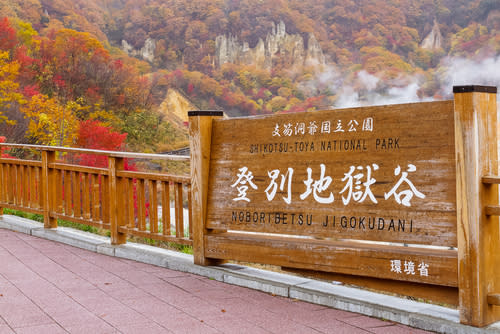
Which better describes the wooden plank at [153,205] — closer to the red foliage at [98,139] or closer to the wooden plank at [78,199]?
the wooden plank at [78,199]

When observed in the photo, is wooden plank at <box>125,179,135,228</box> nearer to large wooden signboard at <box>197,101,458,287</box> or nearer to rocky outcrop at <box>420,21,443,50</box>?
large wooden signboard at <box>197,101,458,287</box>

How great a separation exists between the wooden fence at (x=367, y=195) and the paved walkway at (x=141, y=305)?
1.10ft

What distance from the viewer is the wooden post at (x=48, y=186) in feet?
22.0

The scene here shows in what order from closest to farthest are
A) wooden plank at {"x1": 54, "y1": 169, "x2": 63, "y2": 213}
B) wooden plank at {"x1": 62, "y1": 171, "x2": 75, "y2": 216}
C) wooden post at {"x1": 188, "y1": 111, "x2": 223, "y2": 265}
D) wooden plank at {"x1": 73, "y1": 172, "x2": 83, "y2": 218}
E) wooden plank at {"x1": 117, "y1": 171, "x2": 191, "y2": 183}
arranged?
1. wooden post at {"x1": 188, "y1": 111, "x2": 223, "y2": 265}
2. wooden plank at {"x1": 117, "y1": 171, "x2": 191, "y2": 183}
3. wooden plank at {"x1": 73, "y1": 172, "x2": 83, "y2": 218}
4. wooden plank at {"x1": 62, "y1": 171, "x2": 75, "y2": 216}
5. wooden plank at {"x1": 54, "y1": 169, "x2": 63, "y2": 213}

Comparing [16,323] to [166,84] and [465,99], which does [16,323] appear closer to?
[465,99]

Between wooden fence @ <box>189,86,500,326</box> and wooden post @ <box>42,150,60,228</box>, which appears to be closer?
wooden fence @ <box>189,86,500,326</box>

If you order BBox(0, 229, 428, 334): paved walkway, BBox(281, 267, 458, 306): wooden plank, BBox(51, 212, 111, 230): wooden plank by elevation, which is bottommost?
BBox(0, 229, 428, 334): paved walkway

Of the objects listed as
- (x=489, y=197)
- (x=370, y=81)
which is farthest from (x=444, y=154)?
(x=370, y=81)

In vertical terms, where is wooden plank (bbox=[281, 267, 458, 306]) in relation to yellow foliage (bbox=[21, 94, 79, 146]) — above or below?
below

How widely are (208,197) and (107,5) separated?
7970 centimetres

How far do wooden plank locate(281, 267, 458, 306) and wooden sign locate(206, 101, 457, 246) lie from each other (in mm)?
296

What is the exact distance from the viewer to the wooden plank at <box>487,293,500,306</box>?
3.10m

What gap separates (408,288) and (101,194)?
3708 millimetres

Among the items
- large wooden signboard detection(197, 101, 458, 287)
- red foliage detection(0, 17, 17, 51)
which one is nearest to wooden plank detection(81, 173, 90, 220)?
large wooden signboard detection(197, 101, 458, 287)
